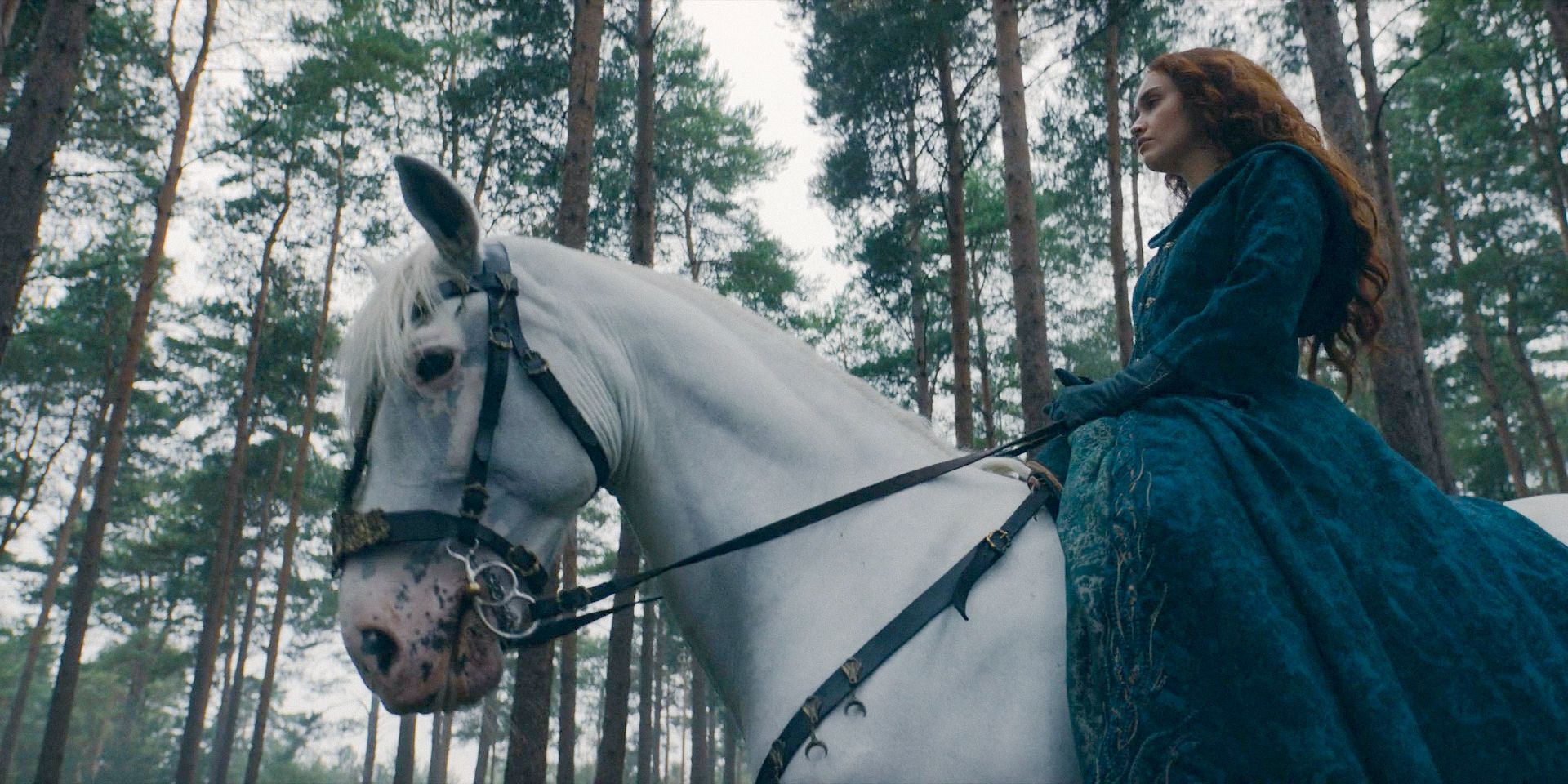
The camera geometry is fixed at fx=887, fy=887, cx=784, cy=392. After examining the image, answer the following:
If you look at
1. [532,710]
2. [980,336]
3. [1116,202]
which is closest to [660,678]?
[980,336]

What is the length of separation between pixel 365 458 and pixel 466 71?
20.1 meters

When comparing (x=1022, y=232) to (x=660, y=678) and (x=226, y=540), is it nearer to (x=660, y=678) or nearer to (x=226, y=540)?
(x=226, y=540)

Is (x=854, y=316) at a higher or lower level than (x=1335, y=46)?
higher

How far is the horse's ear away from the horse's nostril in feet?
2.99

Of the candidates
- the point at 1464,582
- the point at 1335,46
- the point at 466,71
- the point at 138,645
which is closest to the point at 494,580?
the point at 1464,582

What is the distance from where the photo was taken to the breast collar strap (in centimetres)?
203

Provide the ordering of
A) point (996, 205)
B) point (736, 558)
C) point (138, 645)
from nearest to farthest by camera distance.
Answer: point (736, 558) < point (996, 205) < point (138, 645)

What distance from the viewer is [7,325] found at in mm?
6109

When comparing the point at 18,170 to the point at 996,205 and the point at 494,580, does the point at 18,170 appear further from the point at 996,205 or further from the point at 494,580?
the point at 996,205

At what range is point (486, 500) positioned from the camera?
6.91ft

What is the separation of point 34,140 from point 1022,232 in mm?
8361

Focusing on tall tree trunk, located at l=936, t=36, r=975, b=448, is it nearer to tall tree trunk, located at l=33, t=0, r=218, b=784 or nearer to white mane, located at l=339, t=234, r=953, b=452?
white mane, located at l=339, t=234, r=953, b=452

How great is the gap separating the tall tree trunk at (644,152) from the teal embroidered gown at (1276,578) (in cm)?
897

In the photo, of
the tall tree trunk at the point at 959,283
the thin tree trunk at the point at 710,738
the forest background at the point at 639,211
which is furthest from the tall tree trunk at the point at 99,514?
the thin tree trunk at the point at 710,738
